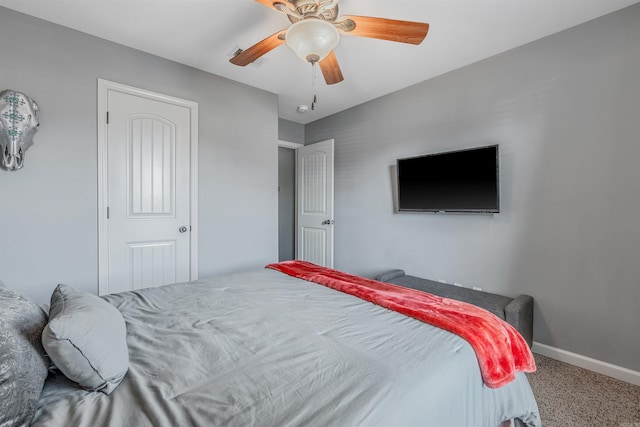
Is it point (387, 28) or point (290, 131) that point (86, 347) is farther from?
point (290, 131)

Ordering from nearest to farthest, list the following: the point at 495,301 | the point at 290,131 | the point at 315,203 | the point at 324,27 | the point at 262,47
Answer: the point at 324,27 → the point at 262,47 → the point at 495,301 → the point at 315,203 → the point at 290,131

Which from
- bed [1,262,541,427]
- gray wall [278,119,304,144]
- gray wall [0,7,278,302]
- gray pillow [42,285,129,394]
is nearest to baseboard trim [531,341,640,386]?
bed [1,262,541,427]

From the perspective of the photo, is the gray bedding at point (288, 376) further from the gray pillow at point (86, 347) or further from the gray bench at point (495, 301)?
the gray bench at point (495, 301)

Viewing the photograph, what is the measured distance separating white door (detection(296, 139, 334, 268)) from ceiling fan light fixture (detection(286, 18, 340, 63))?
2.16 metres

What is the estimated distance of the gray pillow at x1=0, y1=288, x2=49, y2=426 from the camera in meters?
0.66

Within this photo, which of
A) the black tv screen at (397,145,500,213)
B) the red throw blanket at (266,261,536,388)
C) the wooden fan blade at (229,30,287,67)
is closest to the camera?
the red throw blanket at (266,261,536,388)

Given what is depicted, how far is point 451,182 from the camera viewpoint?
2771 mm

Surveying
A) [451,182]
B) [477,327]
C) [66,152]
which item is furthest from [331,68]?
[66,152]

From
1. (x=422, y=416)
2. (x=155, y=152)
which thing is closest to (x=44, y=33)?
(x=155, y=152)

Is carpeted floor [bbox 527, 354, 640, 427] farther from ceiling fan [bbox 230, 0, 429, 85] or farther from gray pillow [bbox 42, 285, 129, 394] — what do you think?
ceiling fan [bbox 230, 0, 429, 85]

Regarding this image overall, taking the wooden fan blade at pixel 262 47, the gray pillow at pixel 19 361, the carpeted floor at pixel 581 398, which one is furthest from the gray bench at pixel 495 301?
the gray pillow at pixel 19 361

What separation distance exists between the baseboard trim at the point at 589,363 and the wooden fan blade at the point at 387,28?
8.23 ft

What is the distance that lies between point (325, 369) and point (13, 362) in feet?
2.66

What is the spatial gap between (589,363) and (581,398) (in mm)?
476
